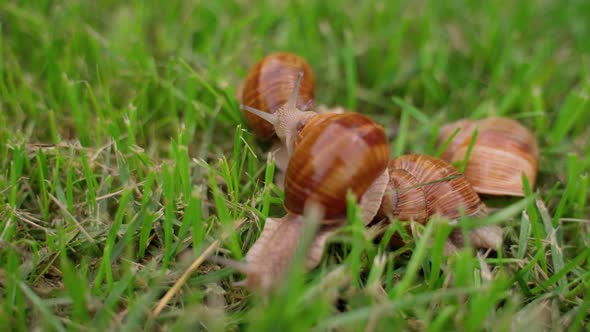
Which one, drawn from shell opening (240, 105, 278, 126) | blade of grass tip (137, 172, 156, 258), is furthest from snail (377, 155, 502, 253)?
blade of grass tip (137, 172, 156, 258)

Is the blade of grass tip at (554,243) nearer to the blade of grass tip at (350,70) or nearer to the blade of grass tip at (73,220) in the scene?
the blade of grass tip at (350,70)

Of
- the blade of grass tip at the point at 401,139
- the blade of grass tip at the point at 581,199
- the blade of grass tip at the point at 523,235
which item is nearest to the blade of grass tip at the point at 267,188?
the blade of grass tip at the point at 401,139

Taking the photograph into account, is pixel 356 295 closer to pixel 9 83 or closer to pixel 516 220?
pixel 516 220

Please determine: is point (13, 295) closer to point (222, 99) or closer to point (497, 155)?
point (222, 99)

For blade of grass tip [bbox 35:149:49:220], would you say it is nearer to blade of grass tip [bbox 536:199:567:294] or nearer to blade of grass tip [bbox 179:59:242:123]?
blade of grass tip [bbox 179:59:242:123]

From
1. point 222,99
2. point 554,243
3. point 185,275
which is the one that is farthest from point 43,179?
point 554,243
